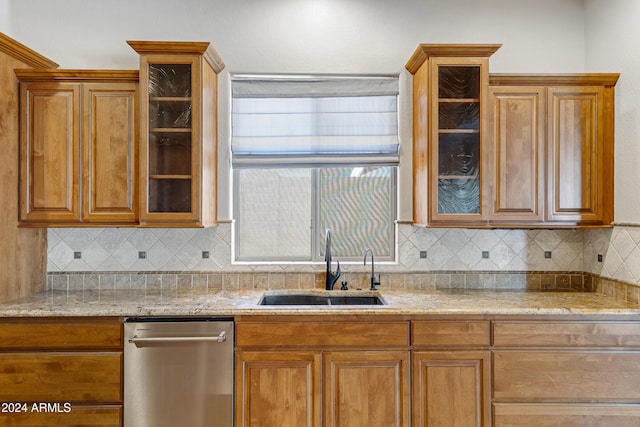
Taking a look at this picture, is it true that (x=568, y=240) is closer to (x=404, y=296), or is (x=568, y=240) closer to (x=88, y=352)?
(x=404, y=296)

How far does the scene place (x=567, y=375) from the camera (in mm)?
2158

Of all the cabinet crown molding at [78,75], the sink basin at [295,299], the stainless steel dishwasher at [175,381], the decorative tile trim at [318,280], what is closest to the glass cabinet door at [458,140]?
the decorative tile trim at [318,280]

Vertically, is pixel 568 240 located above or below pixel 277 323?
above

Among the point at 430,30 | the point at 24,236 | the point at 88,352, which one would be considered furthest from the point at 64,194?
the point at 430,30

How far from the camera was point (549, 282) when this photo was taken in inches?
111

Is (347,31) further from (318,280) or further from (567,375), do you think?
(567,375)

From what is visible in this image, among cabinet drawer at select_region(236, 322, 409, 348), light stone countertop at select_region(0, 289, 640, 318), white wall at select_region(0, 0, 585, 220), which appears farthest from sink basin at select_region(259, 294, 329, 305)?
white wall at select_region(0, 0, 585, 220)

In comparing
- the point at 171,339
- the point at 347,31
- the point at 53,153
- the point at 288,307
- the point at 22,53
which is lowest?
the point at 171,339

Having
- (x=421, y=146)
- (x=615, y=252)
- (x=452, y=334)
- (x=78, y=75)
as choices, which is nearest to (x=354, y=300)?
(x=452, y=334)

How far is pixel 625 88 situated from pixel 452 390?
2027 millimetres

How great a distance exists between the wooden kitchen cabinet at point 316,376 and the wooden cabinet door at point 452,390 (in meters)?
0.08

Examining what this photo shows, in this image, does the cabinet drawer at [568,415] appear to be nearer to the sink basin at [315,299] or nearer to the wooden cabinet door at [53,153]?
the sink basin at [315,299]

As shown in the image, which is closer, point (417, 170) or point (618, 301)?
point (618, 301)

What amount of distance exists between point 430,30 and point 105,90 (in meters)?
2.16
